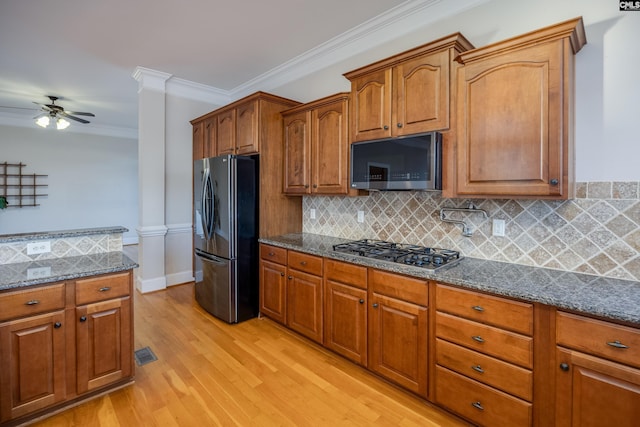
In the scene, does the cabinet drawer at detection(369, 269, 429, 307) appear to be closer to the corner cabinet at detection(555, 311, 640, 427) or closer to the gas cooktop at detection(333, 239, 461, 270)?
the gas cooktop at detection(333, 239, 461, 270)

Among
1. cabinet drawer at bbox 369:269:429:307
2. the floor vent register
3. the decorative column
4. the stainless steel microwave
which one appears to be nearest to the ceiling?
the decorative column

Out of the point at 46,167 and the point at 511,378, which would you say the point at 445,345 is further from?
the point at 46,167

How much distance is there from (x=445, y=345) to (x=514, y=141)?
4.05ft

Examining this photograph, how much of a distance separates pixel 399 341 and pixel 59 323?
6.79ft

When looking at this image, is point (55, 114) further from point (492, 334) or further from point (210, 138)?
point (492, 334)

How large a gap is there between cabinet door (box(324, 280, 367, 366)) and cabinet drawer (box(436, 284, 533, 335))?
0.60m

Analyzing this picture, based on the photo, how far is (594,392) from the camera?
1.31m

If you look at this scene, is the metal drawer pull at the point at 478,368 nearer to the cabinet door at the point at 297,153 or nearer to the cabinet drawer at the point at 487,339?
the cabinet drawer at the point at 487,339

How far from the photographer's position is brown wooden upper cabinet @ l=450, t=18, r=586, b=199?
159cm

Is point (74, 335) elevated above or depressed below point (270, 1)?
below

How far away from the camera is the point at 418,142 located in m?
2.08

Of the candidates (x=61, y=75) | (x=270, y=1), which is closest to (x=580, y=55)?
(x=270, y=1)

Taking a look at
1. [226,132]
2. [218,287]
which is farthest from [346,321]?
[226,132]

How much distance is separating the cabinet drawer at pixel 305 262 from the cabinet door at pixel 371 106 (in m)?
1.06
